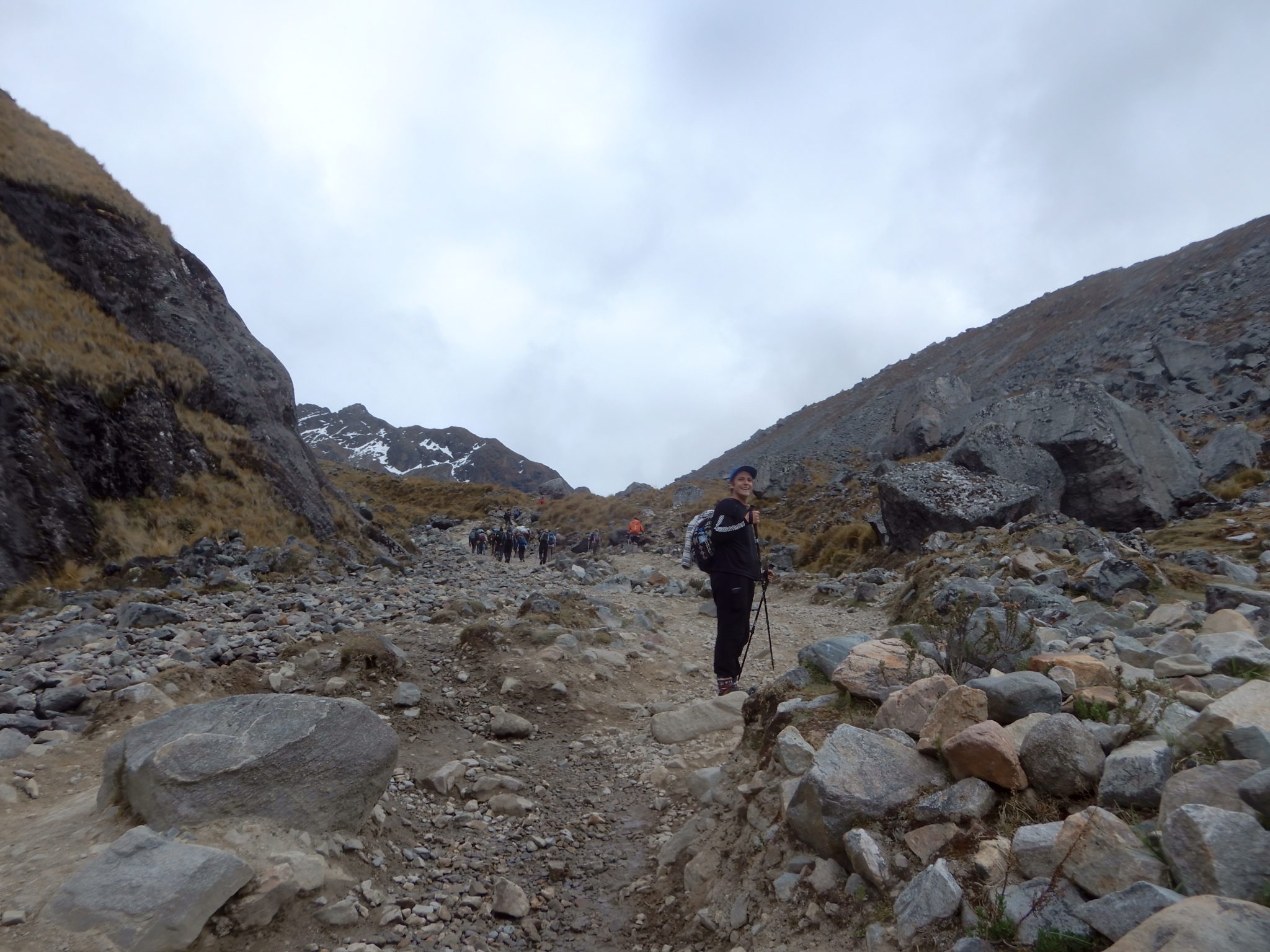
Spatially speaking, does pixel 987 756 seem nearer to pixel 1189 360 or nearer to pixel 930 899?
pixel 930 899

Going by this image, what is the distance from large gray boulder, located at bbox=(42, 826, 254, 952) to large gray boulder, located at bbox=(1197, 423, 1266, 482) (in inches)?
780

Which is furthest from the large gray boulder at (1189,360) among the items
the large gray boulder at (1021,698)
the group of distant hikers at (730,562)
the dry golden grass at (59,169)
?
the dry golden grass at (59,169)

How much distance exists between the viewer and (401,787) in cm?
503

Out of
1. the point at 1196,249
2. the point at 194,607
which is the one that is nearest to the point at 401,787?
the point at 194,607

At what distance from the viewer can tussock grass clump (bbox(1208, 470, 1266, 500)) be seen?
15.4 meters

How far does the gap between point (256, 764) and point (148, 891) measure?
30.7 inches

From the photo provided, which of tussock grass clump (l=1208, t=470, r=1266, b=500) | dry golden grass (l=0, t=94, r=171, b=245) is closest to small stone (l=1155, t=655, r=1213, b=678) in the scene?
tussock grass clump (l=1208, t=470, r=1266, b=500)

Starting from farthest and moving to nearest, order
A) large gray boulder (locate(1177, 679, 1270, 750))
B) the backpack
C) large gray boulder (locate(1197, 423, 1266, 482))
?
large gray boulder (locate(1197, 423, 1266, 482))
the backpack
large gray boulder (locate(1177, 679, 1270, 750))

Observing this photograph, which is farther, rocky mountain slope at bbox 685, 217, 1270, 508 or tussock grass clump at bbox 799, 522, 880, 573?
rocky mountain slope at bbox 685, 217, 1270, 508

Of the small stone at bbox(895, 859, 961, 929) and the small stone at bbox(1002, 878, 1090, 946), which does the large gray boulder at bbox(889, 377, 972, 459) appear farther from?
the small stone at bbox(1002, 878, 1090, 946)

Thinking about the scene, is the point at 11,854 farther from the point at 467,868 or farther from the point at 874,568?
the point at 874,568

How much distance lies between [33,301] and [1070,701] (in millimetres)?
20264

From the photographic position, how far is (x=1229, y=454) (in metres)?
17.0

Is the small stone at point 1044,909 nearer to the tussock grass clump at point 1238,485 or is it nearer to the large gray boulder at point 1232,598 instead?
the large gray boulder at point 1232,598
